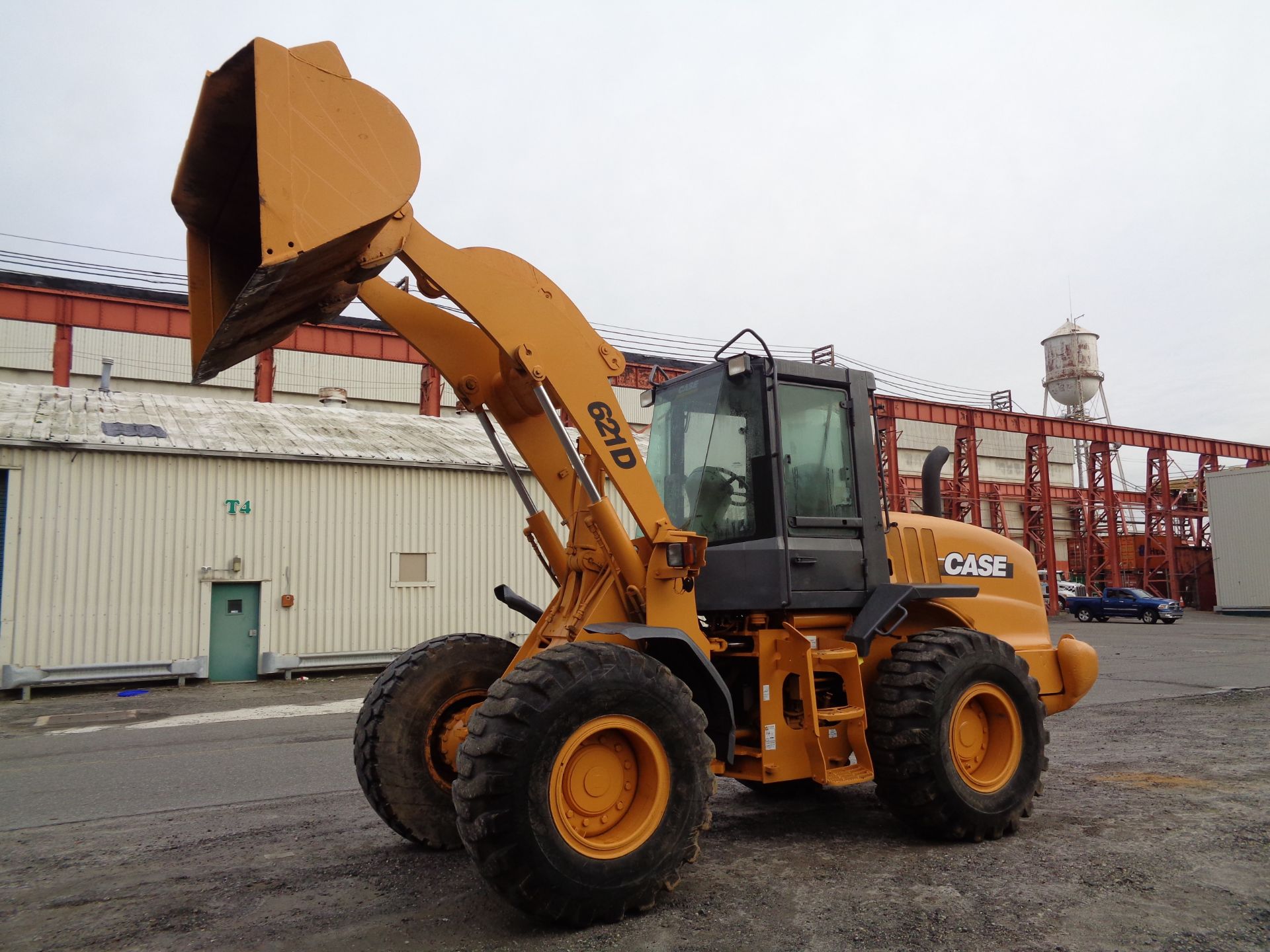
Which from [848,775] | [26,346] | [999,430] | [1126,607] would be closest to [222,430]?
[848,775]

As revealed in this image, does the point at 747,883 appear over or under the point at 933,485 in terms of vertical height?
under

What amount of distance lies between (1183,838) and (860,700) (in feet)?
6.86

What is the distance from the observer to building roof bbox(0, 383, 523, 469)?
1628 cm

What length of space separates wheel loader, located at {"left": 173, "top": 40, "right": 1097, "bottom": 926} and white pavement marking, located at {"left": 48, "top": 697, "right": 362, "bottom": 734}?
760 cm

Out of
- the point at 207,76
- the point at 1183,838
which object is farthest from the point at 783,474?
the point at 207,76

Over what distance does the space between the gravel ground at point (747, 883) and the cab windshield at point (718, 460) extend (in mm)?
1950

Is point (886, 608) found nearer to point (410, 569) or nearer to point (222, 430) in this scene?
point (410, 569)

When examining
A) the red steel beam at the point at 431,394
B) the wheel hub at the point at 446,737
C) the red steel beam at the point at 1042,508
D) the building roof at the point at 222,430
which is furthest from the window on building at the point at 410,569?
the red steel beam at the point at 1042,508

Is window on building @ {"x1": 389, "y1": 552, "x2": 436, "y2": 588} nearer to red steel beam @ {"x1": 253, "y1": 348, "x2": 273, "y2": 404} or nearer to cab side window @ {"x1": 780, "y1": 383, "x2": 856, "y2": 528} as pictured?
red steel beam @ {"x1": 253, "y1": 348, "x2": 273, "y2": 404}

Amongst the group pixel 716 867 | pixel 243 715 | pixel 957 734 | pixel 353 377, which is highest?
pixel 353 377

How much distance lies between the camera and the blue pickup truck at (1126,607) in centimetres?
3195

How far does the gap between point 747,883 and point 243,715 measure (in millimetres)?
10049

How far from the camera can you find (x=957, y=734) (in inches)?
219

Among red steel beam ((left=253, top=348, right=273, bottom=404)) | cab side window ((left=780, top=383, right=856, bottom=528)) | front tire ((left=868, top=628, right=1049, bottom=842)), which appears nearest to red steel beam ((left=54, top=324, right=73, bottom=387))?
red steel beam ((left=253, top=348, right=273, bottom=404))
